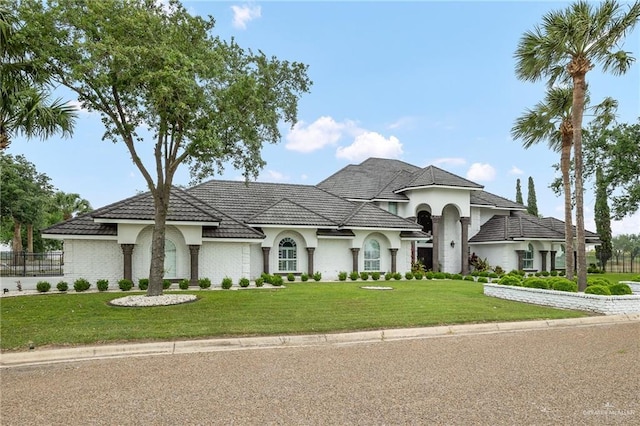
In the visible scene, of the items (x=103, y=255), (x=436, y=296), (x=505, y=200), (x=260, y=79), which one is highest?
(x=260, y=79)

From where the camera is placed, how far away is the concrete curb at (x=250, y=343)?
7.46 metres

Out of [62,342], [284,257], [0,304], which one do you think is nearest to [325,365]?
[62,342]

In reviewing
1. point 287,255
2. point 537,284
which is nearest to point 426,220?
point 287,255

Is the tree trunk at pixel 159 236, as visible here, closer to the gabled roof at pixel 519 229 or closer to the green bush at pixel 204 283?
the green bush at pixel 204 283

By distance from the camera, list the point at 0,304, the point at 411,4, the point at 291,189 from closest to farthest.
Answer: the point at 0,304 → the point at 411,4 → the point at 291,189

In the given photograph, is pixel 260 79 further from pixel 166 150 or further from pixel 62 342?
pixel 62 342

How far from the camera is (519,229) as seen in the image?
29.3 m

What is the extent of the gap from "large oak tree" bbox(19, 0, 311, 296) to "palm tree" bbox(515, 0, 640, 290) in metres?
9.06

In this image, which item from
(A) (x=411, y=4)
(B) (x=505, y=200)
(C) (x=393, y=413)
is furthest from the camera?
(B) (x=505, y=200)

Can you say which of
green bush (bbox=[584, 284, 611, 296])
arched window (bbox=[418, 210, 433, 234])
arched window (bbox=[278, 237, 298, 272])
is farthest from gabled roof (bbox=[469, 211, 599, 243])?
green bush (bbox=[584, 284, 611, 296])

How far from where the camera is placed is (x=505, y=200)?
33594 mm

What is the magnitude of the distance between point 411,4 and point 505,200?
21.1 meters

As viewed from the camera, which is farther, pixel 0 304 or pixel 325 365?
pixel 0 304

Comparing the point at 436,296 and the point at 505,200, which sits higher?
the point at 505,200
